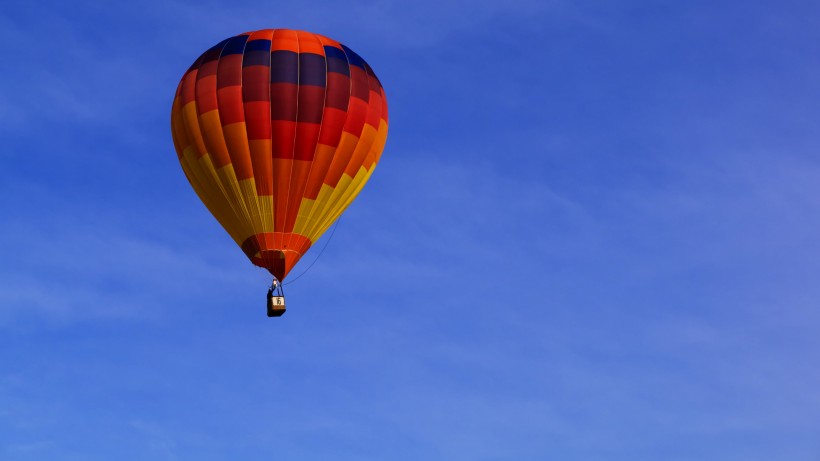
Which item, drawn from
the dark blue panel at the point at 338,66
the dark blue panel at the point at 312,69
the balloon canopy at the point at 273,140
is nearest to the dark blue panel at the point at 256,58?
the balloon canopy at the point at 273,140

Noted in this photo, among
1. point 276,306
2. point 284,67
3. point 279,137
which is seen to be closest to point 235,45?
point 284,67

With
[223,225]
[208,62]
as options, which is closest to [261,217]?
[223,225]

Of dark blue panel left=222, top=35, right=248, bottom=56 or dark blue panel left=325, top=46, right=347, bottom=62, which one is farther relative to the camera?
dark blue panel left=325, top=46, right=347, bottom=62

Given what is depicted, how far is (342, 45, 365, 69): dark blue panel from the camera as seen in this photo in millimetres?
56094

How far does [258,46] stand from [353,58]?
3.54 meters

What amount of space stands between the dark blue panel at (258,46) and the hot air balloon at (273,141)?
0.11ft

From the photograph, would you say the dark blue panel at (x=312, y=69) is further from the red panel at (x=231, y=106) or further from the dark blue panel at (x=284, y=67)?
the red panel at (x=231, y=106)

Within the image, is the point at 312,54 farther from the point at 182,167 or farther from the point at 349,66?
the point at 182,167

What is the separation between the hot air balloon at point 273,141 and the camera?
53625mm

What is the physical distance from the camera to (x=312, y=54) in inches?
2167

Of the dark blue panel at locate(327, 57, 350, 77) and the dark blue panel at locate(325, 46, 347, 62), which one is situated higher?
the dark blue panel at locate(325, 46, 347, 62)

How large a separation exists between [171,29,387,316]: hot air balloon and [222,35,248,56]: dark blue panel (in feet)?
0.11

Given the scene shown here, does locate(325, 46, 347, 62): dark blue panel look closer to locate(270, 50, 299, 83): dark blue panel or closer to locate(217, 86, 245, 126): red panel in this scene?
locate(270, 50, 299, 83): dark blue panel

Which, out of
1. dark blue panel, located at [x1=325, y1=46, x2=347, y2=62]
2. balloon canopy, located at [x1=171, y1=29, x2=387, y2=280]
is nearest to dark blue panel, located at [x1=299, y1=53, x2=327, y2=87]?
balloon canopy, located at [x1=171, y1=29, x2=387, y2=280]
